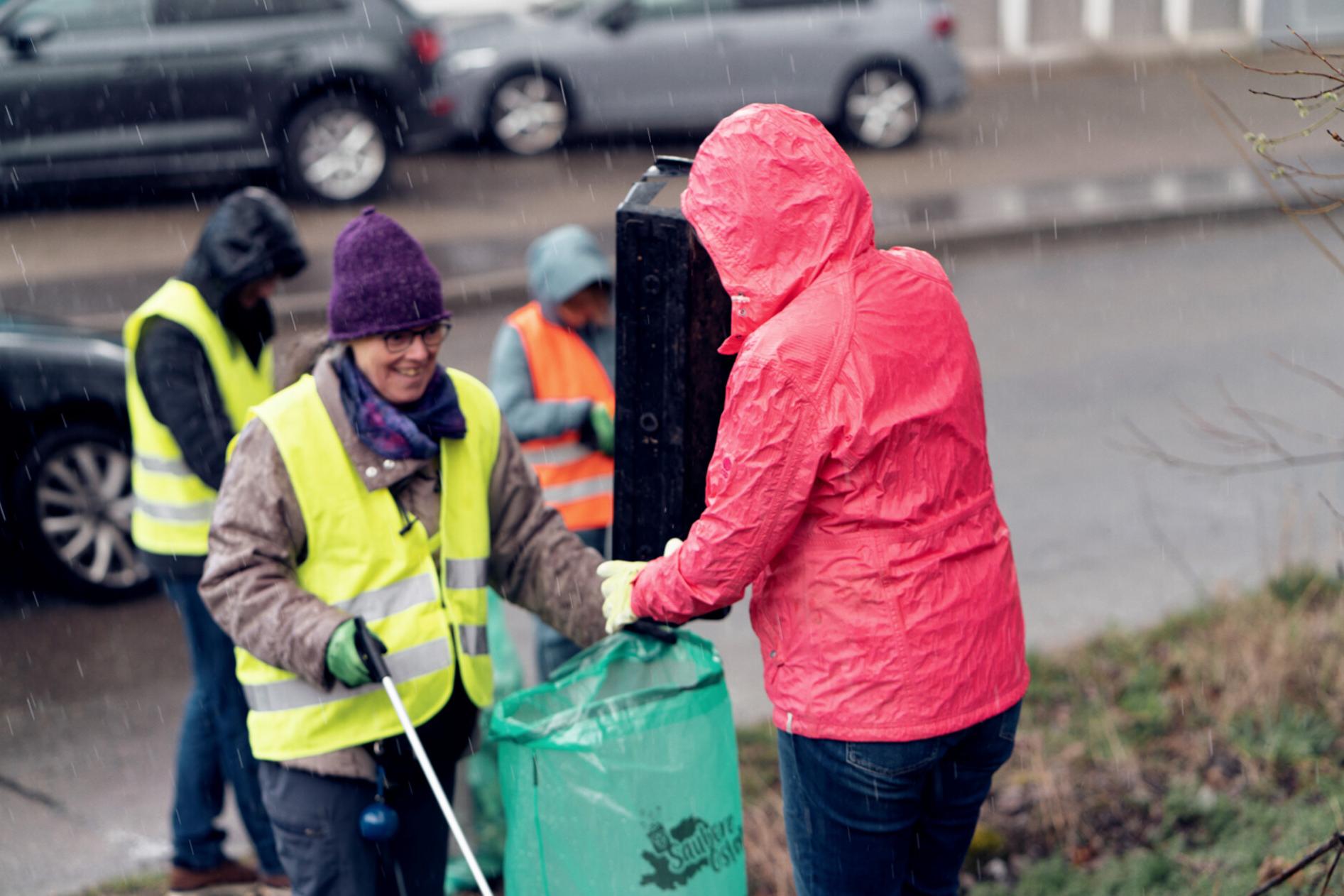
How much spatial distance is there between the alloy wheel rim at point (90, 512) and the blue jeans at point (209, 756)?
205cm

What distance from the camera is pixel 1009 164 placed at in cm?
1335

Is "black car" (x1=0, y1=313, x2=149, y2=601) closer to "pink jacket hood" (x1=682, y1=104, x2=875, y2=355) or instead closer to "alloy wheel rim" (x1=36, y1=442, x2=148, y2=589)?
"alloy wheel rim" (x1=36, y1=442, x2=148, y2=589)

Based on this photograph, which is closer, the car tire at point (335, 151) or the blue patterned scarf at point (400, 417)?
the blue patterned scarf at point (400, 417)

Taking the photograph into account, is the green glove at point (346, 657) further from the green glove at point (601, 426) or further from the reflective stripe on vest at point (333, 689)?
the green glove at point (601, 426)

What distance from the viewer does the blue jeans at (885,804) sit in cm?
252

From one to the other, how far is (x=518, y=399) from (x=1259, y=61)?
13.5 m

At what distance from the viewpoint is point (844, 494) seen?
242 cm

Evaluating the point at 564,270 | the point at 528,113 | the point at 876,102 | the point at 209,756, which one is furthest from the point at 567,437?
the point at 876,102

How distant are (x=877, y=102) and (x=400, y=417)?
1111cm

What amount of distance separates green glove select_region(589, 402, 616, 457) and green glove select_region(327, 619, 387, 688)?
1.65m

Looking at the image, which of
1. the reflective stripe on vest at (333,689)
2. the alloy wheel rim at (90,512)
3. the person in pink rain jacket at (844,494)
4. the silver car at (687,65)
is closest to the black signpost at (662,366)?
the person in pink rain jacket at (844,494)

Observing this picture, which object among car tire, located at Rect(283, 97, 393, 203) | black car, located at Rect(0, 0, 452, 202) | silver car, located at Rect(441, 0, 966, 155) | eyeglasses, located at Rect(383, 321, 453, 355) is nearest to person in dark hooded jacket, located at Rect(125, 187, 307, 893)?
eyeglasses, located at Rect(383, 321, 453, 355)

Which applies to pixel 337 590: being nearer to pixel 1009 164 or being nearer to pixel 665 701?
pixel 665 701

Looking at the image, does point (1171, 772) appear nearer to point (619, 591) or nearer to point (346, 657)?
point (619, 591)
